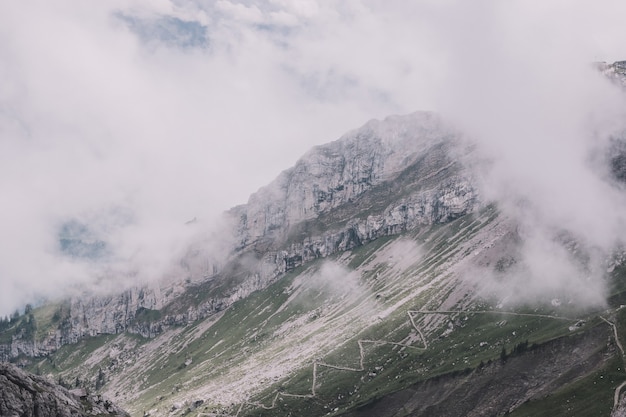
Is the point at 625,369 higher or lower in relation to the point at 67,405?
lower

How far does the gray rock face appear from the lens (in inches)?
3836

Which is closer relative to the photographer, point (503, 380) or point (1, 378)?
point (1, 378)

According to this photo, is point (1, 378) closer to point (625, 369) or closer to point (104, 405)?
point (104, 405)

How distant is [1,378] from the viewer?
98.4 metres

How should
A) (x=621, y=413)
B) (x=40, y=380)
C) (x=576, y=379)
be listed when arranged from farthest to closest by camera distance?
(x=576, y=379), (x=621, y=413), (x=40, y=380)

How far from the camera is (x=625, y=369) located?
161875 millimetres

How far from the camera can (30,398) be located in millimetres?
A: 101188

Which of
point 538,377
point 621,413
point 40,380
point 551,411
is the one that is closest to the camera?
point 40,380

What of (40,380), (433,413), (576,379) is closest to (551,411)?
(576,379)

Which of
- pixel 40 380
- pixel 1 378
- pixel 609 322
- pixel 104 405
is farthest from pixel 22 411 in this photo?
pixel 609 322

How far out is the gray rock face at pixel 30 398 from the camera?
97438 mm

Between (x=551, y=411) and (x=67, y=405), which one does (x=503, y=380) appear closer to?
(x=551, y=411)

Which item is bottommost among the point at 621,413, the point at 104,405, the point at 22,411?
the point at 621,413

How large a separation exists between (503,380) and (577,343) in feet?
96.1
